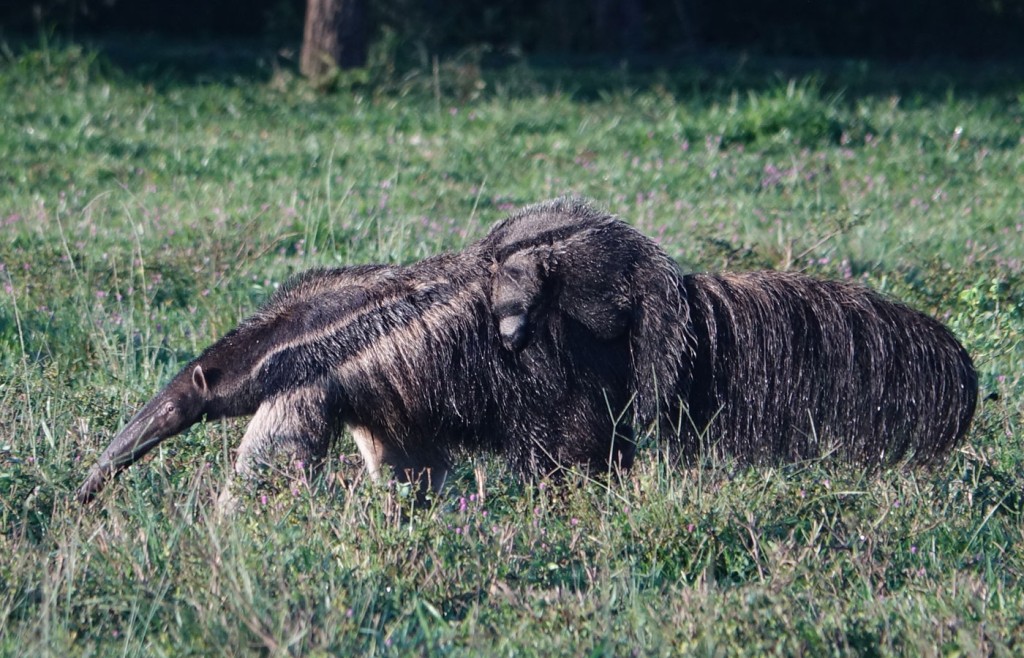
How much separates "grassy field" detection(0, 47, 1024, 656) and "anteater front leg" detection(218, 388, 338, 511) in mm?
127

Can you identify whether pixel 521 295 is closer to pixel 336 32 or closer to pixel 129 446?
pixel 129 446

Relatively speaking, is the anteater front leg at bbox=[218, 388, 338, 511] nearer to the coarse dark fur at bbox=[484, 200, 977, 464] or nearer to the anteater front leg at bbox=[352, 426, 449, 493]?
the anteater front leg at bbox=[352, 426, 449, 493]

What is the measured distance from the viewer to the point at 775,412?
430 cm

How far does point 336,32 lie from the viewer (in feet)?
42.3

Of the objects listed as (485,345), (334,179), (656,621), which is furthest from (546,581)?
(334,179)

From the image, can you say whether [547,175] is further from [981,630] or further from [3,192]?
[981,630]

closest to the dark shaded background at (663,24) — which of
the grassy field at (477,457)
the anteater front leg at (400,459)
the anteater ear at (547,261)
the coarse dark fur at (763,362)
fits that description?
the grassy field at (477,457)

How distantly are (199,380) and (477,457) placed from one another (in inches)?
36.8

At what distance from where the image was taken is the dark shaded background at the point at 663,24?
17.8 m

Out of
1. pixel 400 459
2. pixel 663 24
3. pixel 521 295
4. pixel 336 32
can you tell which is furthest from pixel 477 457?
pixel 663 24

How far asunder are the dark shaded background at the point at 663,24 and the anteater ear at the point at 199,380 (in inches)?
551

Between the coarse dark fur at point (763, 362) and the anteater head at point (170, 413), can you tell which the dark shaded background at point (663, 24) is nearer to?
the coarse dark fur at point (763, 362)

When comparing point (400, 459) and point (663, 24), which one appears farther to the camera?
point (663, 24)

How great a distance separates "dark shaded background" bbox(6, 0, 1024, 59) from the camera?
17.8 meters
